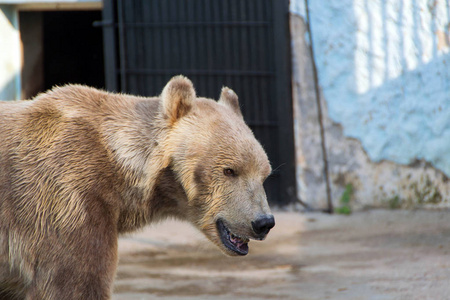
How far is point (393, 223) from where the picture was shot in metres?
7.14

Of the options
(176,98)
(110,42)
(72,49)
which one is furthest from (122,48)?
(176,98)

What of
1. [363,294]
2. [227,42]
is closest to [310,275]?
[363,294]

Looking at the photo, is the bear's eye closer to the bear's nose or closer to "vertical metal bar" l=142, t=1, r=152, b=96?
the bear's nose

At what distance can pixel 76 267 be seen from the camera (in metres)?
3.18

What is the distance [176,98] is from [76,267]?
93cm

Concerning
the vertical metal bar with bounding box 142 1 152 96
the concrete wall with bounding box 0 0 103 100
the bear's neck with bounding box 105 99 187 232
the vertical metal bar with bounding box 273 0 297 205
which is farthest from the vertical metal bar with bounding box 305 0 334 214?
the bear's neck with bounding box 105 99 187 232

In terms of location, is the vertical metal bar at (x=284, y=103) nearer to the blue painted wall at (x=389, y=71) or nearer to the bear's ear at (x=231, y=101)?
the blue painted wall at (x=389, y=71)

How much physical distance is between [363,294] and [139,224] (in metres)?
2.13

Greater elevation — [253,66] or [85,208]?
[253,66]

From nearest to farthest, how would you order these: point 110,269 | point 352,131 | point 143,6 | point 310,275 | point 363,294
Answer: point 110,269 < point 363,294 < point 310,275 < point 352,131 < point 143,6

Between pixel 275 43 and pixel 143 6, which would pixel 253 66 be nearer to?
pixel 275 43

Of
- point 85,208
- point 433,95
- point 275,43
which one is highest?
point 275,43

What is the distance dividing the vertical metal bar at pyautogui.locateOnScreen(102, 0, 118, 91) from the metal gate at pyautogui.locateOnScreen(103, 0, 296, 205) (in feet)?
0.04

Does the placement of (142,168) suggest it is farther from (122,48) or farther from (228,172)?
(122,48)
